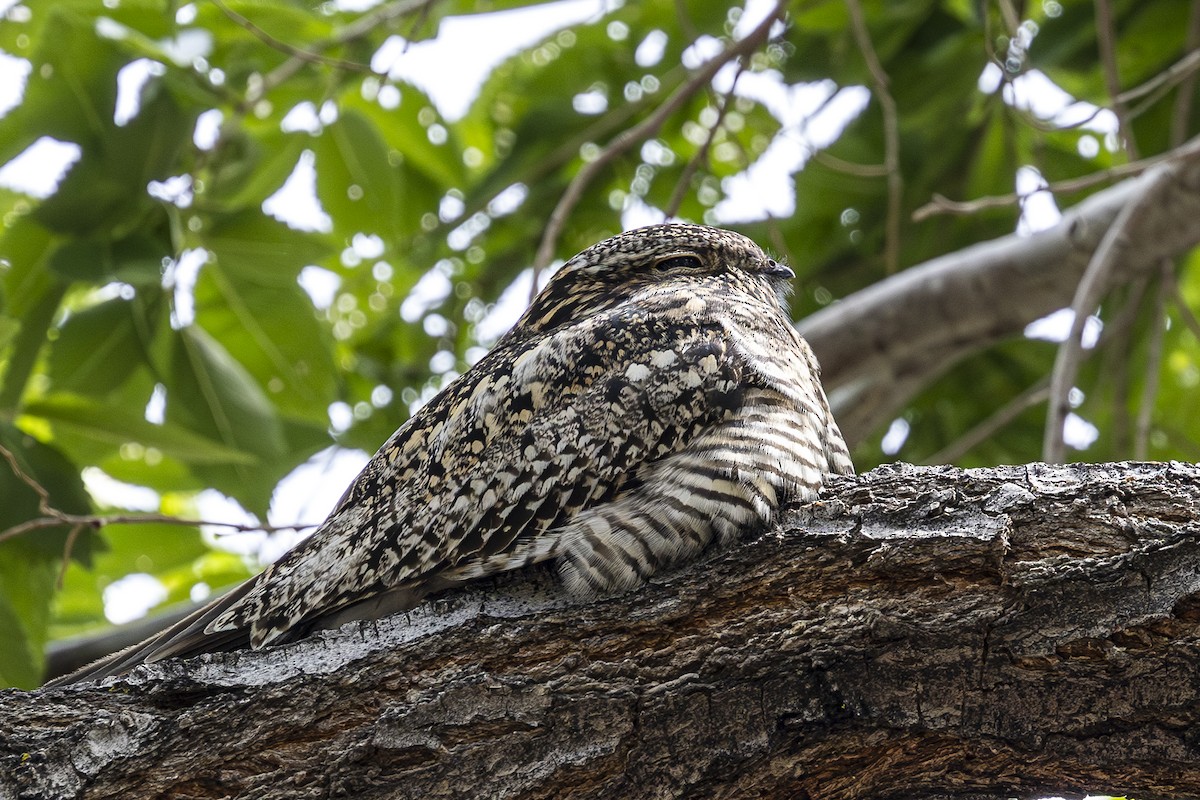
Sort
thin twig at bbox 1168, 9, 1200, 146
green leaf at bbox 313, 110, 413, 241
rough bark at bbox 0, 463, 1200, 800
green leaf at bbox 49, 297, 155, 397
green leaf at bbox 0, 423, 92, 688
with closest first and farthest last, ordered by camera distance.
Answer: rough bark at bbox 0, 463, 1200, 800
green leaf at bbox 0, 423, 92, 688
green leaf at bbox 49, 297, 155, 397
thin twig at bbox 1168, 9, 1200, 146
green leaf at bbox 313, 110, 413, 241

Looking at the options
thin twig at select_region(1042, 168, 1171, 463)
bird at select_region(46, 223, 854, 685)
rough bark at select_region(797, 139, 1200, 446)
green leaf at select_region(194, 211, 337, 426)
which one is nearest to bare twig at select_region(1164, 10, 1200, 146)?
rough bark at select_region(797, 139, 1200, 446)

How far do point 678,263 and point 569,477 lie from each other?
1.08 m

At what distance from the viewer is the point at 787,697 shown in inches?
78.0

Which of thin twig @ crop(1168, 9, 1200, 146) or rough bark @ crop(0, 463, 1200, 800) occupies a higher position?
thin twig @ crop(1168, 9, 1200, 146)

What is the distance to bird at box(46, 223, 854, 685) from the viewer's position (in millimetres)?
2312

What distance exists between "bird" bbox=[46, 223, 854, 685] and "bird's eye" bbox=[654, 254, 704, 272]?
474mm

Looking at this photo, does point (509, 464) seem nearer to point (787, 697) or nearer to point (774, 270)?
point (787, 697)

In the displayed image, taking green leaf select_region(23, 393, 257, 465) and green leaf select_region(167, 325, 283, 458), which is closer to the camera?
green leaf select_region(23, 393, 257, 465)

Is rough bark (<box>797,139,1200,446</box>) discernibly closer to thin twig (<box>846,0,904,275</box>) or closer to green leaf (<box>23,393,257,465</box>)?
thin twig (<box>846,0,904,275</box>)

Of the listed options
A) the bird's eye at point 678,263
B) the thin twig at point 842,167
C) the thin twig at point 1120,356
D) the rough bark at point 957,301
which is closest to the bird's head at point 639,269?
the bird's eye at point 678,263

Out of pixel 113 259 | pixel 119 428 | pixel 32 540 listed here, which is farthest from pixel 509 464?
pixel 113 259

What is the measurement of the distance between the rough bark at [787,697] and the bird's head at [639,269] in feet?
4.25

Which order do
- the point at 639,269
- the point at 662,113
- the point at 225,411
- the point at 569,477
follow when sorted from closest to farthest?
the point at 569,477, the point at 639,269, the point at 662,113, the point at 225,411

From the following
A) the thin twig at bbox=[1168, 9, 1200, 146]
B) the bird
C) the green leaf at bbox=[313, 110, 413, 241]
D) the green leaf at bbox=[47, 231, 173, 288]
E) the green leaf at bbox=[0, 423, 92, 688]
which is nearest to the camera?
the bird
